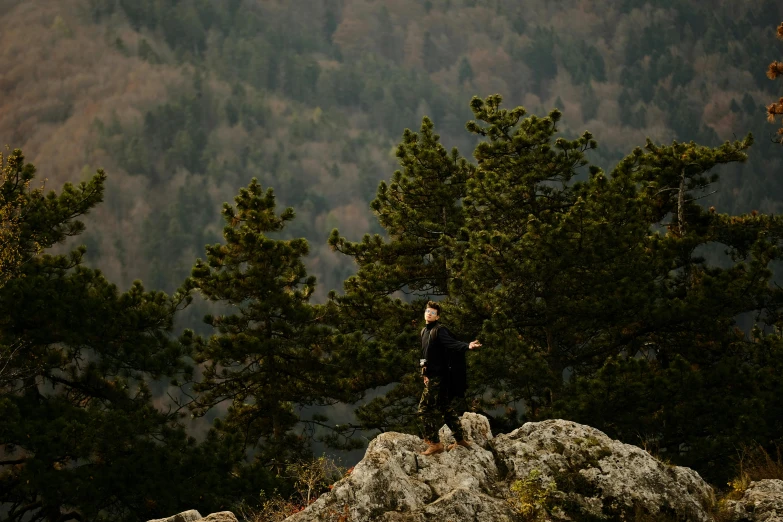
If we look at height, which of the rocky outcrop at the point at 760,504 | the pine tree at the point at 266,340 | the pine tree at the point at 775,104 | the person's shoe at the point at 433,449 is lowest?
the rocky outcrop at the point at 760,504

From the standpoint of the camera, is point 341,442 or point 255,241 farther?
point 341,442

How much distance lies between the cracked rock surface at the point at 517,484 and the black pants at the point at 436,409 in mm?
313

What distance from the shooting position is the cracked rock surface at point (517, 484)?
28.1 feet

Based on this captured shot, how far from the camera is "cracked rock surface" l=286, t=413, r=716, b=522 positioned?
28.1 feet

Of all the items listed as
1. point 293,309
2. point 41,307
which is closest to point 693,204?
point 293,309

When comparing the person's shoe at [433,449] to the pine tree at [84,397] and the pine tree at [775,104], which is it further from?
the pine tree at [775,104]

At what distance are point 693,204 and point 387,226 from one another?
36.6 feet

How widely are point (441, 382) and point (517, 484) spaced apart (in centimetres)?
177

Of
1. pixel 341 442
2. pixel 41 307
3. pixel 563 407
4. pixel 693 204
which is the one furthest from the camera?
pixel 693 204

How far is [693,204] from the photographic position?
24.4 m

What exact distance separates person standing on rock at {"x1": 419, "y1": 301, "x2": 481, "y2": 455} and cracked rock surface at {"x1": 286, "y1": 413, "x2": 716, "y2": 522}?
340 millimetres

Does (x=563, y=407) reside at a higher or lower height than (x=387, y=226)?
lower

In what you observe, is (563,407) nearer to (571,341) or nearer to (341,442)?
(571,341)

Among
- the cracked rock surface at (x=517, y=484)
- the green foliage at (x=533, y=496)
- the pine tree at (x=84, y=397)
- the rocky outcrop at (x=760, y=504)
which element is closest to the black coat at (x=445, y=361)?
the cracked rock surface at (x=517, y=484)
